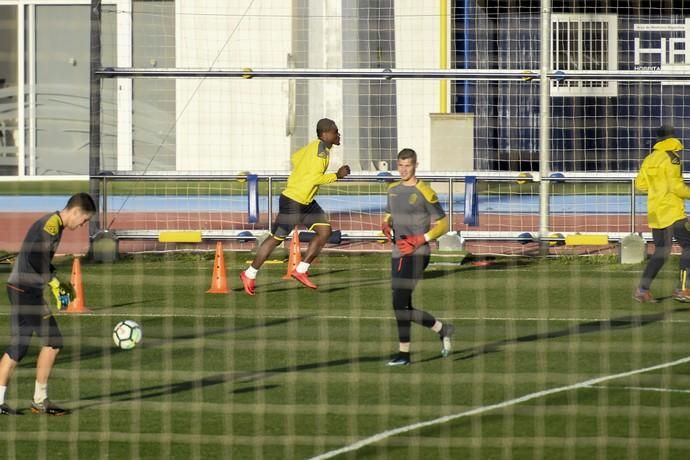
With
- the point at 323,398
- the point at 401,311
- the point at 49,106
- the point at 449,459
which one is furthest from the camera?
the point at 49,106

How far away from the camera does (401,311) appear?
11367mm

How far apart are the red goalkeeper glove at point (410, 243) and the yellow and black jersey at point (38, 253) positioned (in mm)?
2957

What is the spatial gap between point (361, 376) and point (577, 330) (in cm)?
306

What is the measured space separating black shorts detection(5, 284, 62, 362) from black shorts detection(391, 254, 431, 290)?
291 centimetres

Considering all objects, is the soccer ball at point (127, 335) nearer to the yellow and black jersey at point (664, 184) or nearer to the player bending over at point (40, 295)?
the player bending over at point (40, 295)

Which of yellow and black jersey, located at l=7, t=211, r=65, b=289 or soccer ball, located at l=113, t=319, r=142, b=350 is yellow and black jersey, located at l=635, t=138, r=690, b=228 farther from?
yellow and black jersey, located at l=7, t=211, r=65, b=289

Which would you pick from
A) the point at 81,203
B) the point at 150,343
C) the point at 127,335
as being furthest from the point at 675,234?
the point at 81,203

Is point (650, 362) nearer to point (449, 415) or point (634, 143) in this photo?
point (449, 415)

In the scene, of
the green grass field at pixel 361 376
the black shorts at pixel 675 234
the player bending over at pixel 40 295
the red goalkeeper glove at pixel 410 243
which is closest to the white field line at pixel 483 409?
the green grass field at pixel 361 376

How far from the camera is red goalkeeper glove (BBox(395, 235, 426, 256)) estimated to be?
454 inches

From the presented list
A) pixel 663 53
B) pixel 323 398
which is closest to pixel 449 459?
pixel 323 398

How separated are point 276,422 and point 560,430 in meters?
1.82

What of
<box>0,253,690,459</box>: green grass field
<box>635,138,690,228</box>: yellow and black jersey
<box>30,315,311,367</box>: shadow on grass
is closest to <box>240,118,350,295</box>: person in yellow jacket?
<box>0,253,690,459</box>: green grass field

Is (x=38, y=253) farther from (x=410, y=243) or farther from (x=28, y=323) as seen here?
(x=410, y=243)
